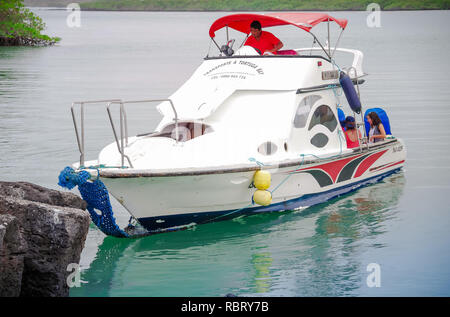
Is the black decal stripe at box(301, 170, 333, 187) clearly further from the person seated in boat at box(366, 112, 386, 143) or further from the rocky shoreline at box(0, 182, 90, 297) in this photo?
the rocky shoreline at box(0, 182, 90, 297)

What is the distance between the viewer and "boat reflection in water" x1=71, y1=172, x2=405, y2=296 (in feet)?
28.6

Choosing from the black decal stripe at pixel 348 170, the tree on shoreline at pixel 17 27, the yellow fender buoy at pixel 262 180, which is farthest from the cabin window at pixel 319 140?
the tree on shoreline at pixel 17 27

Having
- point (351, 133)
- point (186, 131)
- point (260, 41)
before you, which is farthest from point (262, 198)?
point (260, 41)

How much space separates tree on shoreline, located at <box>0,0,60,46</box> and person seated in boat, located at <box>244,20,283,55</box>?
42.9 meters

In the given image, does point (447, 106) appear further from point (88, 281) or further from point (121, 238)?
point (88, 281)

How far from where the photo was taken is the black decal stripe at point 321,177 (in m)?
11.6

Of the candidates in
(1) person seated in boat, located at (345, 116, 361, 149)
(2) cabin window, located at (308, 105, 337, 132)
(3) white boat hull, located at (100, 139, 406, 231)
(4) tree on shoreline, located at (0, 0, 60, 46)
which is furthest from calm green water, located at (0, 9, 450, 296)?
(4) tree on shoreline, located at (0, 0, 60, 46)

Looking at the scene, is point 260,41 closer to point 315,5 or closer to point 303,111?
point 303,111

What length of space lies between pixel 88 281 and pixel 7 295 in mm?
1639

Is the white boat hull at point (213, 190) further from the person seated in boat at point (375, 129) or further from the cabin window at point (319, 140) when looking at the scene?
the person seated in boat at point (375, 129)

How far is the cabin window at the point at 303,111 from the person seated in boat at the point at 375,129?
241 centimetres
